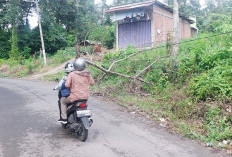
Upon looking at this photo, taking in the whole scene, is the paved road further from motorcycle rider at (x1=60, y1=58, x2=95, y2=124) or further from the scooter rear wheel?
motorcycle rider at (x1=60, y1=58, x2=95, y2=124)

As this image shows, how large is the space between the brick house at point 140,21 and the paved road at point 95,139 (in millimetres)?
11376

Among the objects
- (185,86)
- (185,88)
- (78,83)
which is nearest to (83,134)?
(78,83)

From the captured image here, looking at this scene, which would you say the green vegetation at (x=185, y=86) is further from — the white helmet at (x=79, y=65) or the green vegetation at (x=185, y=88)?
the white helmet at (x=79, y=65)

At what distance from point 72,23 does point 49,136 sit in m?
31.2

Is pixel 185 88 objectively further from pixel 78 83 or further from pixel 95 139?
pixel 78 83

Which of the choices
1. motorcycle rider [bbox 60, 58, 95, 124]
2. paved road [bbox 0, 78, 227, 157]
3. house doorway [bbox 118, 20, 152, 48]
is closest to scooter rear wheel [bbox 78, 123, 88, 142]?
paved road [bbox 0, 78, 227, 157]

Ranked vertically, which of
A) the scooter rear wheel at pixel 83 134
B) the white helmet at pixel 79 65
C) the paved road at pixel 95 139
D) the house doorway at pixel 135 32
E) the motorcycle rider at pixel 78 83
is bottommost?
the paved road at pixel 95 139

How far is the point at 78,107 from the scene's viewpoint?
5.13 meters

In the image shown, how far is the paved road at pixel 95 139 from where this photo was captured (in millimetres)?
4547

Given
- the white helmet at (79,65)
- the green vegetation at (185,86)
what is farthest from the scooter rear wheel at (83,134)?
the green vegetation at (185,86)

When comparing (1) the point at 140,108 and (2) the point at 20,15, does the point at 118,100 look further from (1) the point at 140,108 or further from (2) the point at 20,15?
(2) the point at 20,15

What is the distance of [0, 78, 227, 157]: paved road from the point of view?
455cm

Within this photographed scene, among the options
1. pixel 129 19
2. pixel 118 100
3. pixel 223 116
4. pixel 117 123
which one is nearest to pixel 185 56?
pixel 118 100

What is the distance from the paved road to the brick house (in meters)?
11.4
